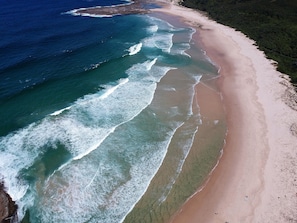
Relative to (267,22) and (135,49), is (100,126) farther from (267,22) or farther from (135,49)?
(267,22)

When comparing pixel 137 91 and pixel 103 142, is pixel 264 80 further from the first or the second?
pixel 103 142

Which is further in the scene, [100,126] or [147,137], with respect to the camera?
[100,126]

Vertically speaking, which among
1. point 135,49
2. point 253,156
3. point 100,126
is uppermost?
point 253,156

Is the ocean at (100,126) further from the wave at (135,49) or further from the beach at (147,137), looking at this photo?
the wave at (135,49)

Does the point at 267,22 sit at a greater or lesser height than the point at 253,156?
lesser

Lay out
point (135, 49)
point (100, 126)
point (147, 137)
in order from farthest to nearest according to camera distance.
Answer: point (135, 49) → point (100, 126) → point (147, 137)

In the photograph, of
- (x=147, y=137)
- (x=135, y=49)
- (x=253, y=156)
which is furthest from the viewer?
(x=135, y=49)

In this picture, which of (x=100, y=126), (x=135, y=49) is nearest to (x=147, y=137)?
(x=100, y=126)
